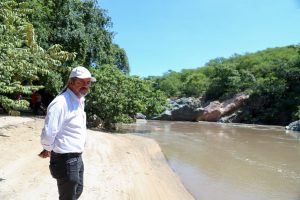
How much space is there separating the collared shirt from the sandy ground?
2624 millimetres

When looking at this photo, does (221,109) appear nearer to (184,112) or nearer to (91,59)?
(184,112)

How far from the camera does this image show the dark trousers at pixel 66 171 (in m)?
4.28

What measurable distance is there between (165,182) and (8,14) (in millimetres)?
5064

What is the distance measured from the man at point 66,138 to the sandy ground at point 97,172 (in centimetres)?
250

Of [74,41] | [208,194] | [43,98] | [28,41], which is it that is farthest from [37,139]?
[43,98]

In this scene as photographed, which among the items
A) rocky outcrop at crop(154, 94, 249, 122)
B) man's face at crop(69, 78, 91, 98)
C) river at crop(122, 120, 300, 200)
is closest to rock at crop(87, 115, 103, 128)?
river at crop(122, 120, 300, 200)

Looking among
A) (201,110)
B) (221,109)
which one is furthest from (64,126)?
(221,109)

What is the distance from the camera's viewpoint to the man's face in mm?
4477

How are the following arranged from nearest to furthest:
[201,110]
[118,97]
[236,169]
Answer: [236,169]
[118,97]
[201,110]

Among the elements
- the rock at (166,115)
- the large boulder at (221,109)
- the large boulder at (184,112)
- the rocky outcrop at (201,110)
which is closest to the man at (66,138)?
the large boulder at (184,112)

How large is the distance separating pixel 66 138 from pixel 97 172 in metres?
5.07

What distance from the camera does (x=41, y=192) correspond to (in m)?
6.95

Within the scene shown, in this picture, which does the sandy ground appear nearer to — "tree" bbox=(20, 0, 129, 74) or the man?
the man

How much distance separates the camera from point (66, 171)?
4281 mm
